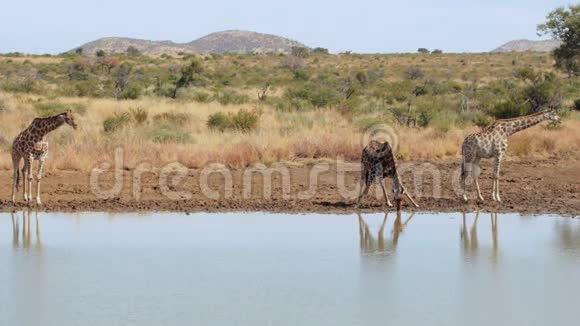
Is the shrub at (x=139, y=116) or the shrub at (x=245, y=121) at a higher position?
the shrub at (x=139, y=116)

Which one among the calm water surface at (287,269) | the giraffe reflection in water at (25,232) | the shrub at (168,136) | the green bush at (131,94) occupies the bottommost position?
the calm water surface at (287,269)

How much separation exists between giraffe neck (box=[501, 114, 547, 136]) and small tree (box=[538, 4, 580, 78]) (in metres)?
19.8

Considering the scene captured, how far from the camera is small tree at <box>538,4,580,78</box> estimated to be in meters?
34.2

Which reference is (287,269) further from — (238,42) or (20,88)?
(238,42)

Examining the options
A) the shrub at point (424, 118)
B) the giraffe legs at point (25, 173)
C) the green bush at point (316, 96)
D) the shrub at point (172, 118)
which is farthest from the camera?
the green bush at point (316, 96)

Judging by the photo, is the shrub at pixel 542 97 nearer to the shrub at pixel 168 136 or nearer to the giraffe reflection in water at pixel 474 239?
the shrub at pixel 168 136

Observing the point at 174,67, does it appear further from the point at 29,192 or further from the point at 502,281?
the point at 502,281

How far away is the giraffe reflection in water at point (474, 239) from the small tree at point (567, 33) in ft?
74.8

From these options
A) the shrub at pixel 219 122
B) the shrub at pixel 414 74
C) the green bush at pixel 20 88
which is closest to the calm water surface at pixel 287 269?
the shrub at pixel 219 122

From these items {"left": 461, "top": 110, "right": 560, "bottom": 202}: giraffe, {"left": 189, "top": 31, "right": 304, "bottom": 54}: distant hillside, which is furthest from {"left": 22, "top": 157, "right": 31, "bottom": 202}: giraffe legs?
{"left": 189, "top": 31, "right": 304, "bottom": 54}: distant hillside

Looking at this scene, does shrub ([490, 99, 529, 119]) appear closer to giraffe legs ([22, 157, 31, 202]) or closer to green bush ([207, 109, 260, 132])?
green bush ([207, 109, 260, 132])

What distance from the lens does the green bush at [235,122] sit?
2219cm

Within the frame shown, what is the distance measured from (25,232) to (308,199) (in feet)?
15.8

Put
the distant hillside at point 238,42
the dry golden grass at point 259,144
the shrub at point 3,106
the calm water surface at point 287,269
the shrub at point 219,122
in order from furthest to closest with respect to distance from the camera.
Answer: the distant hillside at point 238,42, the shrub at point 3,106, the shrub at point 219,122, the dry golden grass at point 259,144, the calm water surface at point 287,269
